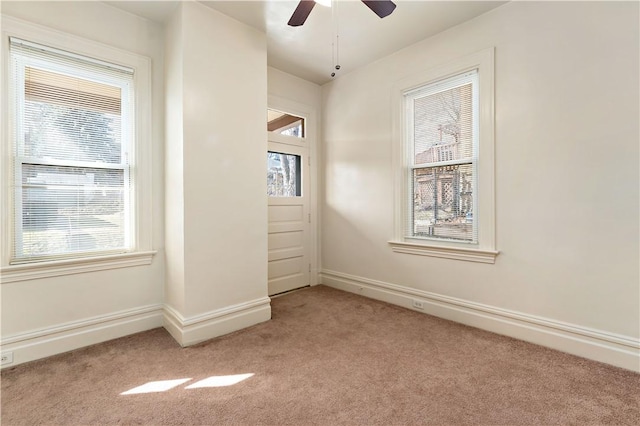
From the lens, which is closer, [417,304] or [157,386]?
[157,386]

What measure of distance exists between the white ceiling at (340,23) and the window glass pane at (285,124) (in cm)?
63

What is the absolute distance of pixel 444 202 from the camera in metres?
3.05

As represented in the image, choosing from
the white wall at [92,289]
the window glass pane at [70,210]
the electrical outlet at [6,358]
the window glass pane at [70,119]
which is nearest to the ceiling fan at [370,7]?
the white wall at [92,289]

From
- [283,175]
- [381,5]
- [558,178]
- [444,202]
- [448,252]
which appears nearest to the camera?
[381,5]

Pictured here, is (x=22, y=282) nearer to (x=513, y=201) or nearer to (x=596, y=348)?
(x=513, y=201)

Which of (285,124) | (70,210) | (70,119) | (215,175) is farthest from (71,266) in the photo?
(285,124)

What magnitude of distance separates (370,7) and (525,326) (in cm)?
273

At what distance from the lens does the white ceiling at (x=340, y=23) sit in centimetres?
254

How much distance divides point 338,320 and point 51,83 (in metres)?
3.20

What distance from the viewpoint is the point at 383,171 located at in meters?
3.53

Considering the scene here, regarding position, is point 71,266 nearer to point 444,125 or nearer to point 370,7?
point 370,7

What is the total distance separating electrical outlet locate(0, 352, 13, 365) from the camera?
6.85 ft

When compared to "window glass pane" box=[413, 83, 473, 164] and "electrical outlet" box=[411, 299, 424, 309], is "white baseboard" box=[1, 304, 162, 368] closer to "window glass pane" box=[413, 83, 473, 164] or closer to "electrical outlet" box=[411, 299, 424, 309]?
"electrical outlet" box=[411, 299, 424, 309]

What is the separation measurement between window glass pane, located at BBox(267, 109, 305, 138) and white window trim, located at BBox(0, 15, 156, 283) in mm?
1445
